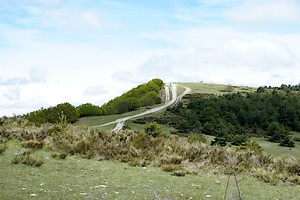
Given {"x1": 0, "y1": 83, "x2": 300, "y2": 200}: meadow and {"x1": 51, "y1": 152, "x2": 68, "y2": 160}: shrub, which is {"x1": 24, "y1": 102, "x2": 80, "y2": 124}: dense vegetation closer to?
{"x1": 0, "y1": 83, "x2": 300, "y2": 200}: meadow

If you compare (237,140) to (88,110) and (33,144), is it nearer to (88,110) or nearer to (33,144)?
(88,110)

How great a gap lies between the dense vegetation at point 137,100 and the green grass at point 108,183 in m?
76.3

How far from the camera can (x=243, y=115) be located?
3354 inches

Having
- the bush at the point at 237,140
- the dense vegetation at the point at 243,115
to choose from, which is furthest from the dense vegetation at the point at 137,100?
the bush at the point at 237,140

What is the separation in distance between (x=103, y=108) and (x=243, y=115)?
29158mm

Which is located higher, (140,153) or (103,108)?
(140,153)

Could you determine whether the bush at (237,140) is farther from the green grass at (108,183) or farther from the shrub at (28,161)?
the shrub at (28,161)

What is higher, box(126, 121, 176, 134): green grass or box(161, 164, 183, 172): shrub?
box(161, 164, 183, 172): shrub

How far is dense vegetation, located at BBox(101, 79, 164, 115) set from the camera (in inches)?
3521

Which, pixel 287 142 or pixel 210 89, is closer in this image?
pixel 287 142

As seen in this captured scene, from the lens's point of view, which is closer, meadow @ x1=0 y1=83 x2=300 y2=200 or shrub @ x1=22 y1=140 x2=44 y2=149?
meadow @ x1=0 y1=83 x2=300 y2=200

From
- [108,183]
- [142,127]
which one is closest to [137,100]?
[142,127]

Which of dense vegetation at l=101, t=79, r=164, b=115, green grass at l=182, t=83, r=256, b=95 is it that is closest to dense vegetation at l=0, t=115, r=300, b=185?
dense vegetation at l=101, t=79, r=164, b=115

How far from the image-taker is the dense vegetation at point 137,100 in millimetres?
89438
